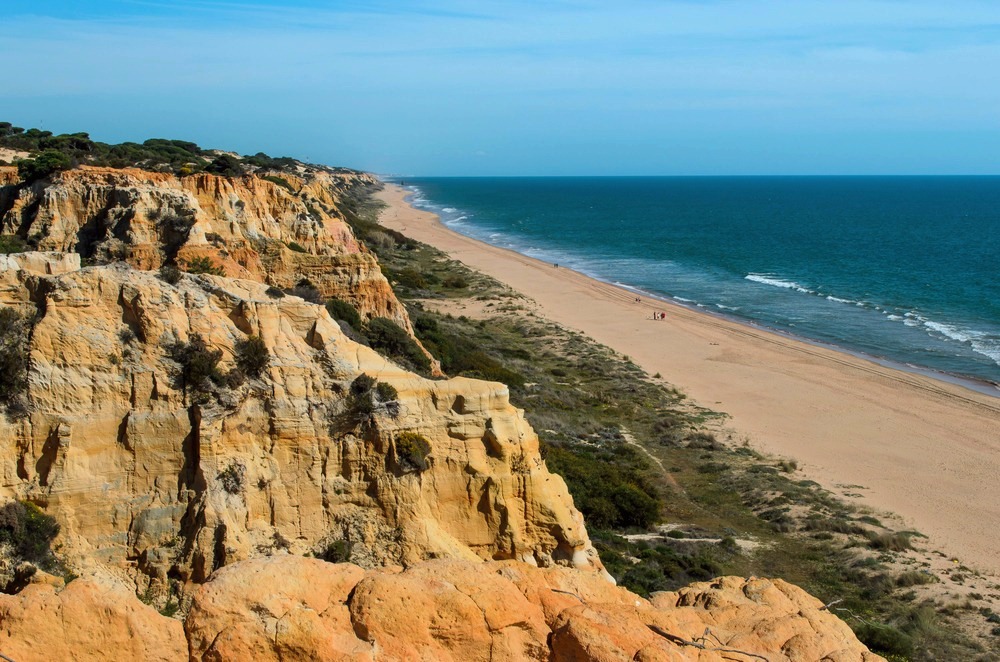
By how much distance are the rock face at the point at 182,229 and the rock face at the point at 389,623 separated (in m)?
15.4

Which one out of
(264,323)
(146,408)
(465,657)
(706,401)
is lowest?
(706,401)

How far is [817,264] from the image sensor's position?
81.1 metres

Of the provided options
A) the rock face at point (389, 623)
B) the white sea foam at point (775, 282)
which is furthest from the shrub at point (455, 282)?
the rock face at point (389, 623)

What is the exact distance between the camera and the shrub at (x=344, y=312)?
78.3 feet

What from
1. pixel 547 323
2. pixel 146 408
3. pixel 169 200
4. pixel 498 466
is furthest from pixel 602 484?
pixel 547 323

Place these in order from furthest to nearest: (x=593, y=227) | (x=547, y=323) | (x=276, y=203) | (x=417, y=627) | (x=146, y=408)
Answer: (x=593, y=227)
(x=547, y=323)
(x=276, y=203)
(x=146, y=408)
(x=417, y=627)

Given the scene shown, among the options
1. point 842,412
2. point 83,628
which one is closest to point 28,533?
point 83,628

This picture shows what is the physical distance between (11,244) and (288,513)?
1691 cm

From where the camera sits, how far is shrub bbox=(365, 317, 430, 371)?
2372 cm

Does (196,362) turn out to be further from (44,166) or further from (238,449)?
(44,166)

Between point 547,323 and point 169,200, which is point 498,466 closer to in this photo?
point 169,200

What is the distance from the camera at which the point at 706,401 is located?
110 ft

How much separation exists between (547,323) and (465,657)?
40172mm

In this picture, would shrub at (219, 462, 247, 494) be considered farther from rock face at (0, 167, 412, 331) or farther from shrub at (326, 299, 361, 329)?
shrub at (326, 299, 361, 329)
